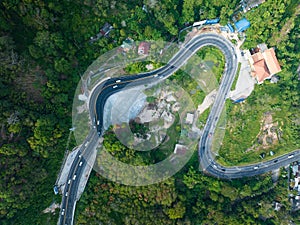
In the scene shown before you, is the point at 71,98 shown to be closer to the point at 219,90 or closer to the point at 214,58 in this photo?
the point at 219,90

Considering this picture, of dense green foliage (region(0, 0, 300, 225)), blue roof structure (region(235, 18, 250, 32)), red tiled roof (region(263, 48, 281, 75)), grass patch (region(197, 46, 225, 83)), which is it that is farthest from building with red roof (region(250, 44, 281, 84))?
grass patch (region(197, 46, 225, 83))

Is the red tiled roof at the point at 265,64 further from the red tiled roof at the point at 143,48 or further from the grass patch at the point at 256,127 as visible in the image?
the red tiled roof at the point at 143,48

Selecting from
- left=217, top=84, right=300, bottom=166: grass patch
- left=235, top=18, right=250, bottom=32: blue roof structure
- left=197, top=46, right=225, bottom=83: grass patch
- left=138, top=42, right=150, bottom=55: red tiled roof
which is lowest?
left=217, top=84, right=300, bottom=166: grass patch

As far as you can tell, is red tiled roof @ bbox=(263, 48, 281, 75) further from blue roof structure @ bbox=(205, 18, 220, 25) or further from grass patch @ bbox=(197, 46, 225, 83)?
blue roof structure @ bbox=(205, 18, 220, 25)

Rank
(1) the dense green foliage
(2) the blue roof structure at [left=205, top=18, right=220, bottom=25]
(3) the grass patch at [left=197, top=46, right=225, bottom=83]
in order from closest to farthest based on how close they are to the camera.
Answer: (1) the dense green foliage → (2) the blue roof structure at [left=205, top=18, right=220, bottom=25] → (3) the grass patch at [left=197, top=46, right=225, bottom=83]

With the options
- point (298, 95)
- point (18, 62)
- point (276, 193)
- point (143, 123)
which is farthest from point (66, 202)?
point (298, 95)
